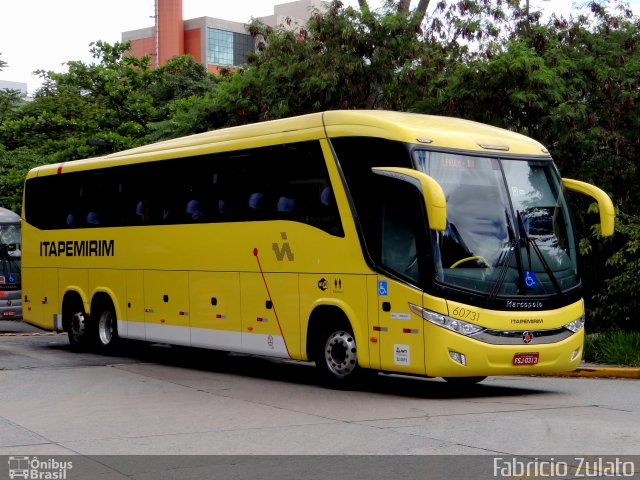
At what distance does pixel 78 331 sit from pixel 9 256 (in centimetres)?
795

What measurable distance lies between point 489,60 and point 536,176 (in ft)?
28.5

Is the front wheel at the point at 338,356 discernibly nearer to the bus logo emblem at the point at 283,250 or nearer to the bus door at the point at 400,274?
the bus door at the point at 400,274

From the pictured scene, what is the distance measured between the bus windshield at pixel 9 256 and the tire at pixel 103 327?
7154mm

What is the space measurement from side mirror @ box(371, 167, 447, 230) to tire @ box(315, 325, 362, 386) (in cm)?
249

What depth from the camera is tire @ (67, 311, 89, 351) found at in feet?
69.1

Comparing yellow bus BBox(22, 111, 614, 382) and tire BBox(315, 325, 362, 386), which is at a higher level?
yellow bus BBox(22, 111, 614, 382)

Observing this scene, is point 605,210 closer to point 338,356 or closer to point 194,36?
point 338,356

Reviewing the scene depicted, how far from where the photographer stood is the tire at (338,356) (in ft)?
46.9

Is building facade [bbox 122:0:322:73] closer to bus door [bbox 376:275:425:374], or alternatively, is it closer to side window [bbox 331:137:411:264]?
side window [bbox 331:137:411:264]

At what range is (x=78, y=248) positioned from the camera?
21.1 metres

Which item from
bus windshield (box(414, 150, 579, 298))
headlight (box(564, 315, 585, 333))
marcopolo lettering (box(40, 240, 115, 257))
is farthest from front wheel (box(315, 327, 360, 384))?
marcopolo lettering (box(40, 240, 115, 257))

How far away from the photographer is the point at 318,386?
1517 cm

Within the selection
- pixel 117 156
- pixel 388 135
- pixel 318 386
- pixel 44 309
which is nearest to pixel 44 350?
pixel 44 309

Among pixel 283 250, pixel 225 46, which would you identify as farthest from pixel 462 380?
pixel 225 46
